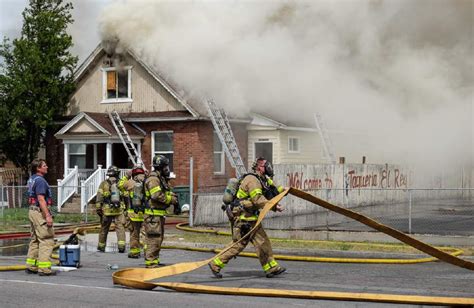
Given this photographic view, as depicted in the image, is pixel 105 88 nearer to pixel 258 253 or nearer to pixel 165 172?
pixel 165 172

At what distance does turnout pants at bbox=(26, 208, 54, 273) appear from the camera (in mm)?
11656

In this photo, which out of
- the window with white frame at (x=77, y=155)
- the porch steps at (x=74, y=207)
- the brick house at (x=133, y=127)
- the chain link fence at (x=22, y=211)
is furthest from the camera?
the window with white frame at (x=77, y=155)

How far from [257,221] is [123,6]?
15846mm

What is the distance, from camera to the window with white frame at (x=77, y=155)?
29.1 metres

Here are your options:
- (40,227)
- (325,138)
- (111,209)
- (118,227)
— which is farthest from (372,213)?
(40,227)

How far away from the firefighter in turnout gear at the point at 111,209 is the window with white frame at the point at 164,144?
12109 mm

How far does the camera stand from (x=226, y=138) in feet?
85.1

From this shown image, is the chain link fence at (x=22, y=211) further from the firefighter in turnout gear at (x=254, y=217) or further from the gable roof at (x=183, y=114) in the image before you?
the firefighter in turnout gear at (x=254, y=217)

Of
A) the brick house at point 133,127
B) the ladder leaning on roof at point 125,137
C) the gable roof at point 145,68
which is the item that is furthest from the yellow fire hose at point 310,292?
the ladder leaning on roof at point 125,137

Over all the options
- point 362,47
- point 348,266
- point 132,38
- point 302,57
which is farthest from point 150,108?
point 348,266

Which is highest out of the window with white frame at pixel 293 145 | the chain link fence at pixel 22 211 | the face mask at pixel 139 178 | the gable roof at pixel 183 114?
the gable roof at pixel 183 114

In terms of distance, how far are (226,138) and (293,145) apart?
17.4 ft

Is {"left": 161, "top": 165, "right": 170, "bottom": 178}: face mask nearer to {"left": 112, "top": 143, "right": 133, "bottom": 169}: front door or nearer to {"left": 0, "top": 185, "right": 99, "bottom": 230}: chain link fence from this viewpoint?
{"left": 0, "top": 185, "right": 99, "bottom": 230}: chain link fence

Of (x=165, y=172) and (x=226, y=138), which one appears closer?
(x=165, y=172)
